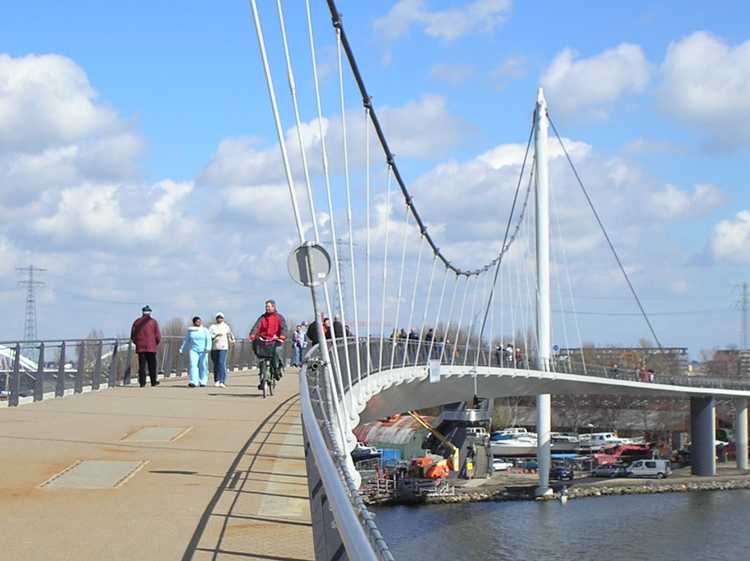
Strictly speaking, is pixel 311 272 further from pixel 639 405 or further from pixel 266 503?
pixel 639 405

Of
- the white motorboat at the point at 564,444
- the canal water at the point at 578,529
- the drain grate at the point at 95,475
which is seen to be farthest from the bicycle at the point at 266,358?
the white motorboat at the point at 564,444

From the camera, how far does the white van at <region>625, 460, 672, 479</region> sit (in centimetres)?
6494

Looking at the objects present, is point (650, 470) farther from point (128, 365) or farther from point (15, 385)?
point (15, 385)

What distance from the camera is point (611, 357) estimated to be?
355 feet

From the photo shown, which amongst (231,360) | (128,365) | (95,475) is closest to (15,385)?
(128,365)

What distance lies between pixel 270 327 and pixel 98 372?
351cm

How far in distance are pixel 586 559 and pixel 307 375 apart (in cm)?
2877

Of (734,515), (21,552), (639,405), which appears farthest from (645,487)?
(21,552)

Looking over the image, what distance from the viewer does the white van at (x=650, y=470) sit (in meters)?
64.9

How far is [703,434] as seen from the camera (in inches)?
2596

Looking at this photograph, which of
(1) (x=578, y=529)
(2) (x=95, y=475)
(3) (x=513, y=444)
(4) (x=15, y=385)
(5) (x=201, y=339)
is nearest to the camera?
(2) (x=95, y=475)

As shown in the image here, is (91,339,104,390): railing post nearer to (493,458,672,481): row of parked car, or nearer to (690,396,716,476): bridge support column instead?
(493,458,672,481): row of parked car

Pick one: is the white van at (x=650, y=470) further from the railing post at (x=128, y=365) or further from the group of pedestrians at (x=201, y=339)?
the railing post at (x=128, y=365)

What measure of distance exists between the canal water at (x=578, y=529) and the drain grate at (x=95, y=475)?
23411 mm
